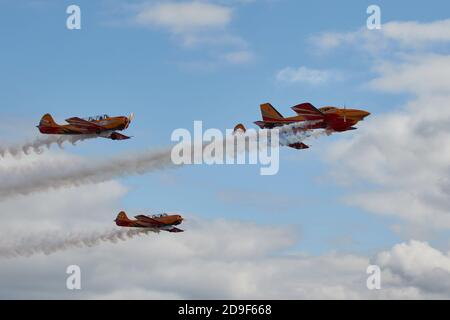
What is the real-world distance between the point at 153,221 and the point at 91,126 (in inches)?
945

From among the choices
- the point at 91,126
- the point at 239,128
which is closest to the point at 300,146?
the point at 239,128

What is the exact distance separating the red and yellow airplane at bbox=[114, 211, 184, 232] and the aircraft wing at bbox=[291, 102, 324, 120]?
94.2 ft

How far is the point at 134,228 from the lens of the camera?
153000 millimetres

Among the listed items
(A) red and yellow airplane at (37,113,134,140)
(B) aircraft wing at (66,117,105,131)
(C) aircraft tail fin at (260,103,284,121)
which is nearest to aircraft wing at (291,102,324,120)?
(C) aircraft tail fin at (260,103,284,121)

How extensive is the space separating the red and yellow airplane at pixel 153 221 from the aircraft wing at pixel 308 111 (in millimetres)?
28701

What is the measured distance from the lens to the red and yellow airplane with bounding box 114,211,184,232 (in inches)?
5994

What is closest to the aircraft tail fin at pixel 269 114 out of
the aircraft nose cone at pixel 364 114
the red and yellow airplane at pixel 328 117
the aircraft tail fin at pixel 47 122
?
the red and yellow airplane at pixel 328 117

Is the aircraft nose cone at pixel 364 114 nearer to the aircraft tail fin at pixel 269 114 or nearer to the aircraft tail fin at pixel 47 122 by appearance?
the aircraft tail fin at pixel 269 114

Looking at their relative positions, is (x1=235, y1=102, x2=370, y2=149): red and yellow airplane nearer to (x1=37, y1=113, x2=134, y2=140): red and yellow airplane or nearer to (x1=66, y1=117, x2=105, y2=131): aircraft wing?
(x1=37, y1=113, x2=134, y2=140): red and yellow airplane

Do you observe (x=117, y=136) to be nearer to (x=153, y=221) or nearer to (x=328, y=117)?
(x=153, y=221)

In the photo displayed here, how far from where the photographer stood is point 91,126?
13600 centimetres
